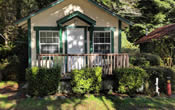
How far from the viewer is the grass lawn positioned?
512 centimetres

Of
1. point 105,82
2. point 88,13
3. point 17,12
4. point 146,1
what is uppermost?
point 146,1

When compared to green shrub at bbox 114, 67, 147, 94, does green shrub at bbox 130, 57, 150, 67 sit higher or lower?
higher

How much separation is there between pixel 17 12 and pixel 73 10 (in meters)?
10.4

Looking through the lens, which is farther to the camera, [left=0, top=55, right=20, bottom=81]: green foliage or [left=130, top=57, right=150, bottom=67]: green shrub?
[left=130, top=57, right=150, bottom=67]: green shrub

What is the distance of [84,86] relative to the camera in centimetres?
612

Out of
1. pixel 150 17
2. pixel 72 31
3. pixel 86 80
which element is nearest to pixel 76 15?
pixel 72 31

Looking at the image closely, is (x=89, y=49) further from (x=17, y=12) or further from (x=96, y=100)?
(x=17, y=12)

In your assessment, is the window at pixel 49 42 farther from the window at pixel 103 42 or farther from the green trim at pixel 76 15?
the window at pixel 103 42

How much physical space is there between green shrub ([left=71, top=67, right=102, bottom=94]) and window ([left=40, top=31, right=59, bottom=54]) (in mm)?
2794

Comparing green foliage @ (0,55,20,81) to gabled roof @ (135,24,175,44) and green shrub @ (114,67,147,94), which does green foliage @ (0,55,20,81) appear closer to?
green shrub @ (114,67,147,94)

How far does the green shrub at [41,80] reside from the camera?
599 centimetres

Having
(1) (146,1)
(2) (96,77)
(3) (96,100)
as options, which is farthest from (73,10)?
(1) (146,1)

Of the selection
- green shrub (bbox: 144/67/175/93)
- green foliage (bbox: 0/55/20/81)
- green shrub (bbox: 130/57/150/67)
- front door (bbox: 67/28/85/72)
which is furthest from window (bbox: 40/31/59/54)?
green shrub (bbox: 130/57/150/67)

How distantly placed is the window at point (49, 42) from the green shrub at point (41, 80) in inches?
92.5
